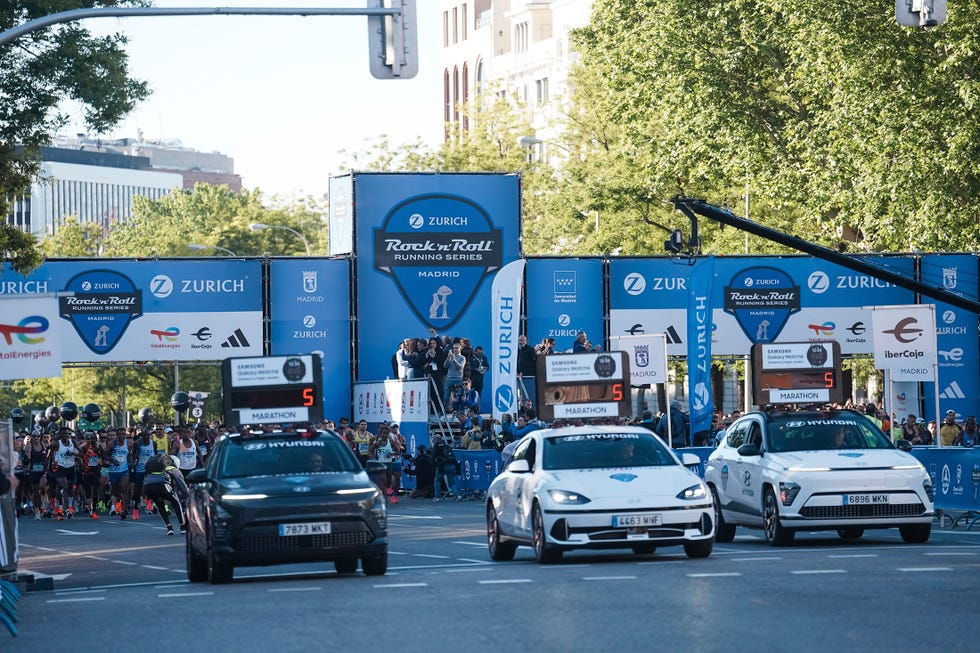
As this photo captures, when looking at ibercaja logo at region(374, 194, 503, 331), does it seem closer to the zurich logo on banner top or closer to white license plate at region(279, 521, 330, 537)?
the zurich logo on banner top

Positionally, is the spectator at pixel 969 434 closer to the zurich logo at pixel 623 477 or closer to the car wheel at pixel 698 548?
the car wheel at pixel 698 548

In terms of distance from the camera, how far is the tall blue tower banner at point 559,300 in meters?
46.7

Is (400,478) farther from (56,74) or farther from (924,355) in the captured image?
(924,355)

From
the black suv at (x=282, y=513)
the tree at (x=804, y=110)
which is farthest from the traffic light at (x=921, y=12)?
the tree at (x=804, y=110)

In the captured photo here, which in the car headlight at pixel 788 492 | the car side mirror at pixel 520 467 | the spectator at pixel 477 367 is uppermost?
the spectator at pixel 477 367

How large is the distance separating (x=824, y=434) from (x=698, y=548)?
11.3ft

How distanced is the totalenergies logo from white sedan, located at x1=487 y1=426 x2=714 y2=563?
243 inches

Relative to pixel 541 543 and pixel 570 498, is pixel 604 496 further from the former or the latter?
pixel 541 543

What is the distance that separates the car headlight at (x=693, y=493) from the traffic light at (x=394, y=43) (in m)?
4.84

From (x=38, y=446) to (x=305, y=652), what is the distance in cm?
2805

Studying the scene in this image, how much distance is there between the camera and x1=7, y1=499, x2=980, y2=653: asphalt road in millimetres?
13047

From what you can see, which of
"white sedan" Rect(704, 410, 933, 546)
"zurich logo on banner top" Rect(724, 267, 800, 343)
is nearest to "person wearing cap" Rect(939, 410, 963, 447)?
"zurich logo on banner top" Rect(724, 267, 800, 343)

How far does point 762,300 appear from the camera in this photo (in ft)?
156

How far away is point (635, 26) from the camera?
194 feet
